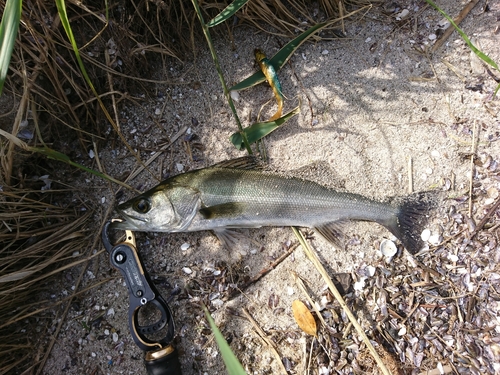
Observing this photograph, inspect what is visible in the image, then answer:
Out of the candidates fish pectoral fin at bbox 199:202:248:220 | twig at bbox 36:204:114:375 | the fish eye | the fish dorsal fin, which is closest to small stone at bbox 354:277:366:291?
fish pectoral fin at bbox 199:202:248:220

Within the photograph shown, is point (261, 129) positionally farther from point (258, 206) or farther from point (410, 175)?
point (410, 175)

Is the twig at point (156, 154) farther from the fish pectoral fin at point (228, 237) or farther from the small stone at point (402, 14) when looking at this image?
the small stone at point (402, 14)

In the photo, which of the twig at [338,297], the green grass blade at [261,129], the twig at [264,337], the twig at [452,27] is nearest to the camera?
the twig at [338,297]

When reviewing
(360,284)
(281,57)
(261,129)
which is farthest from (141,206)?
(360,284)

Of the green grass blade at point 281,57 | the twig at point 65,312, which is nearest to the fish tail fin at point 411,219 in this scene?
the green grass blade at point 281,57

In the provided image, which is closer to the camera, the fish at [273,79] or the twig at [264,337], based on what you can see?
the twig at [264,337]

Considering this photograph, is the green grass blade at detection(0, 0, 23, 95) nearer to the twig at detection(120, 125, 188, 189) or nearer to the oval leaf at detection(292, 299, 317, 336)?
the twig at detection(120, 125, 188, 189)

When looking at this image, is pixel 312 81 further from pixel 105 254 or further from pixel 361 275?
pixel 105 254
